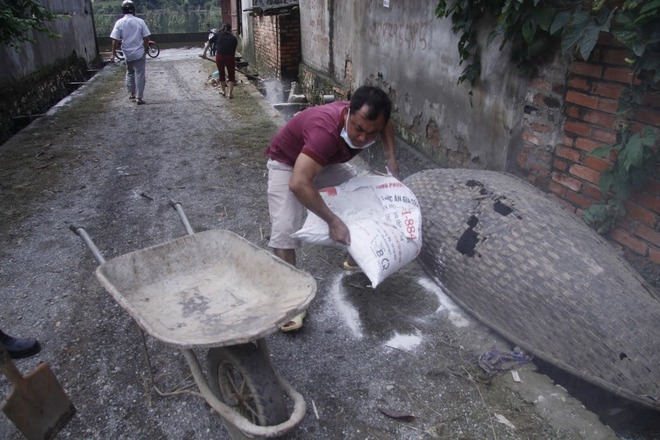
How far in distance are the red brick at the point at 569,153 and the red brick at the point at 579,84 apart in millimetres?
366

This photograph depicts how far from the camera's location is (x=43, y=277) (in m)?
3.28

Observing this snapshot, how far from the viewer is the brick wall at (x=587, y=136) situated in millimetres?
2426

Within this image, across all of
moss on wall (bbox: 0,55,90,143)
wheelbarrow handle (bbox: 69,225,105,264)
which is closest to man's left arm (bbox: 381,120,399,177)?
wheelbarrow handle (bbox: 69,225,105,264)

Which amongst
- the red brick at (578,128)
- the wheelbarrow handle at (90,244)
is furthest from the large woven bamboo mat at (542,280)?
the wheelbarrow handle at (90,244)

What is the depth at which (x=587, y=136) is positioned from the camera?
8.96 feet

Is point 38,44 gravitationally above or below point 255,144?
above

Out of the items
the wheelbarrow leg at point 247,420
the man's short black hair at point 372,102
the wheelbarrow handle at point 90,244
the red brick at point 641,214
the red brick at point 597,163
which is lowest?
the wheelbarrow leg at point 247,420

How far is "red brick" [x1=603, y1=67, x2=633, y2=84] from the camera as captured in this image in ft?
7.86

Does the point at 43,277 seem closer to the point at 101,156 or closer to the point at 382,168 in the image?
the point at 101,156

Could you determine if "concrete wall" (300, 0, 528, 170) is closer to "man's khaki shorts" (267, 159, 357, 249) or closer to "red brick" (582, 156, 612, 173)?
"red brick" (582, 156, 612, 173)

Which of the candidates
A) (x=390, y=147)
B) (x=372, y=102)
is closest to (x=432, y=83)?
(x=390, y=147)

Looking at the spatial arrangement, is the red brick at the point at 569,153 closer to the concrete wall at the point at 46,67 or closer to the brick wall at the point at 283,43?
the concrete wall at the point at 46,67

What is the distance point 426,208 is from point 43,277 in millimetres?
2746

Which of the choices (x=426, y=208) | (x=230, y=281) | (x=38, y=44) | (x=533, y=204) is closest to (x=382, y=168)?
(x=426, y=208)
